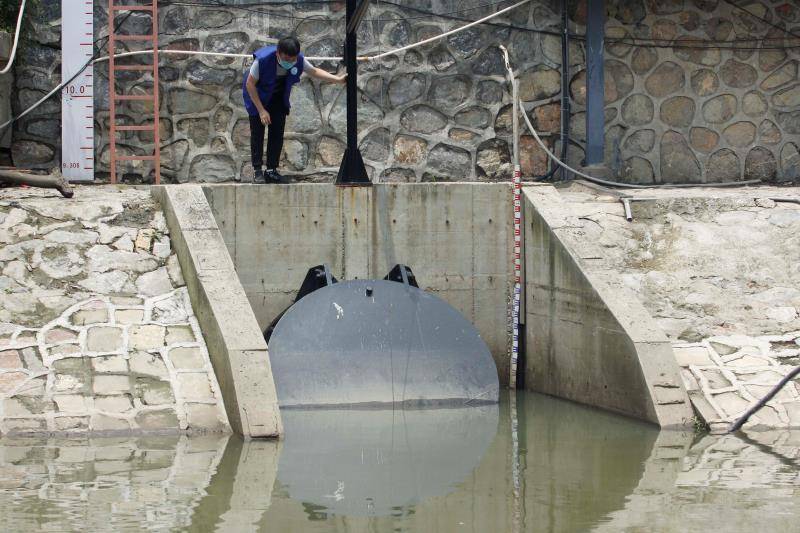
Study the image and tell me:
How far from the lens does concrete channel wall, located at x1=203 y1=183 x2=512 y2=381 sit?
11.4m

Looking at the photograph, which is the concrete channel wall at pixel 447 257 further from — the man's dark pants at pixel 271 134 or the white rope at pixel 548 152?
the white rope at pixel 548 152

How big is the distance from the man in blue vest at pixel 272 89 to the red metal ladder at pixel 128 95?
1538mm

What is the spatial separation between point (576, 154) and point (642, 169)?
30.6 inches

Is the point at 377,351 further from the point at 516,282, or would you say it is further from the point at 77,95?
the point at 77,95

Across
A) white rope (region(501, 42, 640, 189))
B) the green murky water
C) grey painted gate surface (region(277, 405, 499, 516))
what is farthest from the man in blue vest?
the green murky water

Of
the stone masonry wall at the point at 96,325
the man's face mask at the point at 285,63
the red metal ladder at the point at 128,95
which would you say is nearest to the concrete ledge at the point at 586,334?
the man's face mask at the point at 285,63

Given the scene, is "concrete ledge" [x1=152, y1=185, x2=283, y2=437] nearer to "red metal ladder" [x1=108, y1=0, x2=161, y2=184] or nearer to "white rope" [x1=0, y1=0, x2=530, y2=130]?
"red metal ladder" [x1=108, y1=0, x2=161, y2=184]

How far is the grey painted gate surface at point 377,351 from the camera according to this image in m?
10.5

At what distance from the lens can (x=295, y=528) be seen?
667 cm

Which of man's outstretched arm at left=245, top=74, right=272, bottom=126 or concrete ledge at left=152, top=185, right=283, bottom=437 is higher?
man's outstretched arm at left=245, top=74, right=272, bottom=126

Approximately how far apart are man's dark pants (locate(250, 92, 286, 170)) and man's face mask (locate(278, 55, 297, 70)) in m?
0.32

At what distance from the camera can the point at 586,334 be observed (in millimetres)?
10359

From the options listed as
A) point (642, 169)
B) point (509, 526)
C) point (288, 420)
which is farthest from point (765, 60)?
point (509, 526)

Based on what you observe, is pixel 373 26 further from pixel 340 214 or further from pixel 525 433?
pixel 525 433
